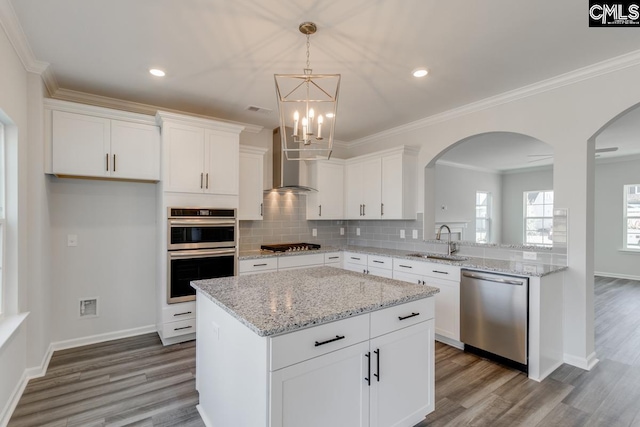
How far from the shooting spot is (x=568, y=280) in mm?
2975

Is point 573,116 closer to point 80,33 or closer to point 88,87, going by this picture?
point 80,33

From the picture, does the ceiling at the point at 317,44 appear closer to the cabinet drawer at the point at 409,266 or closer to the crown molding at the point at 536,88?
the crown molding at the point at 536,88

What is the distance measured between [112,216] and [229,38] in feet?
7.92

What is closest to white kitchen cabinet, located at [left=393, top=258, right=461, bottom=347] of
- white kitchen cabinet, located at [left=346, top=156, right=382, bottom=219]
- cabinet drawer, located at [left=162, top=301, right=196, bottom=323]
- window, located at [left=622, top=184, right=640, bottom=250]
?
white kitchen cabinet, located at [left=346, top=156, right=382, bottom=219]

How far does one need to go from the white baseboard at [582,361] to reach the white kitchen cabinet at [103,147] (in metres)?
4.45

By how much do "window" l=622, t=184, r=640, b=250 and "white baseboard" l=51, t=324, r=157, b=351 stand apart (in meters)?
9.18

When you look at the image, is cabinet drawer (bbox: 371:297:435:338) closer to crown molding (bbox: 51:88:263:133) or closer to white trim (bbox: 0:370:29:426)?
white trim (bbox: 0:370:29:426)

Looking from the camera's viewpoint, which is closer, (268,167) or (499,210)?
(268,167)

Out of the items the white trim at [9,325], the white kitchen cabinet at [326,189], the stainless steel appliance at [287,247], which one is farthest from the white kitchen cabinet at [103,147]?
the white kitchen cabinet at [326,189]

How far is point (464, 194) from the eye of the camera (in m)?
8.08

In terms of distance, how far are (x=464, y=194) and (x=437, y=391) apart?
645 centimetres

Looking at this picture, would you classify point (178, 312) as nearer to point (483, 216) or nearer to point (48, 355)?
point (48, 355)

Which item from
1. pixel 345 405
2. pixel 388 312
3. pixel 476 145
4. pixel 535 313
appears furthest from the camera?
pixel 476 145

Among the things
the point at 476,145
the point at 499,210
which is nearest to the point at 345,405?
the point at 476,145
